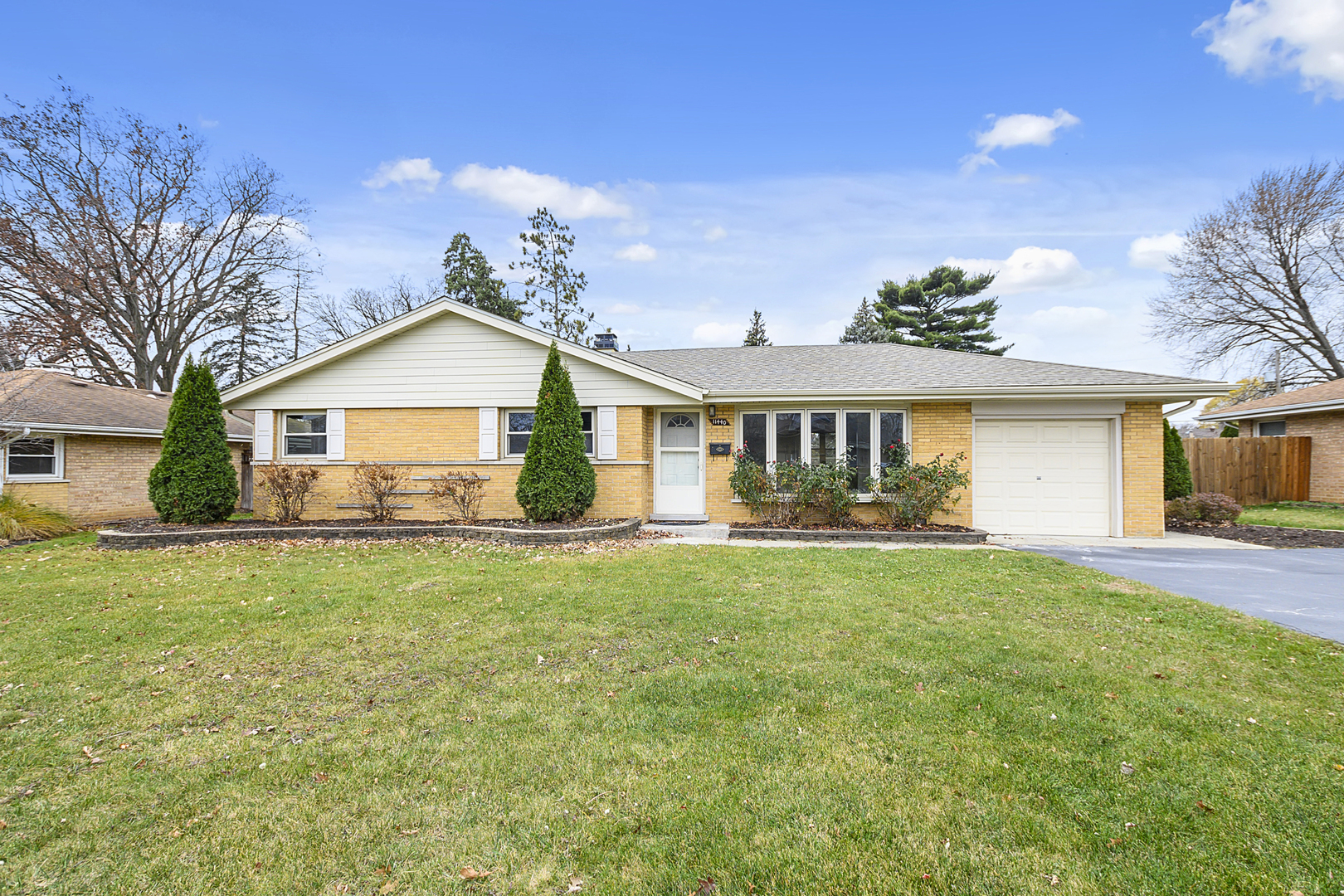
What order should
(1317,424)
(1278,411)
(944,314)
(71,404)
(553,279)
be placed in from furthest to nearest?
1. (944,314)
2. (553,279)
3. (1278,411)
4. (1317,424)
5. (71,404)

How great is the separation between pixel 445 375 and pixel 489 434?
1.59 metres

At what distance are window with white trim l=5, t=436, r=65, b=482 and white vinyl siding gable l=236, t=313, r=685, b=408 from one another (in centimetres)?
534

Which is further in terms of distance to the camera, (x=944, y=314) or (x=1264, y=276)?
(x=944, y=314)

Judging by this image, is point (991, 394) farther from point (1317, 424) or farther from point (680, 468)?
point (1317, 424)

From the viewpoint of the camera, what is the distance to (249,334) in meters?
28.1

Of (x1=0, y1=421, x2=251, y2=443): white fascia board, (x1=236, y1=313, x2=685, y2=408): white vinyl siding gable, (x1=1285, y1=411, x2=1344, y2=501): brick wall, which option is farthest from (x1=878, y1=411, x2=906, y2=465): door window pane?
(x1=0, y1=421, x2=251, y2=443): white fascia board

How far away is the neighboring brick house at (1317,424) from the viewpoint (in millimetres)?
15523

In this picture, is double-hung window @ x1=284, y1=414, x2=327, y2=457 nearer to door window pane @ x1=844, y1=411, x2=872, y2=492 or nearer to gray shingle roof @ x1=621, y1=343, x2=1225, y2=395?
gray shingle roof @ x1=621, y1=343, x2=1225, y2=395

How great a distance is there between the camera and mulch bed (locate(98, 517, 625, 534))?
10391 mm

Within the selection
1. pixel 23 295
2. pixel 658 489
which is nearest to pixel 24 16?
pixel 23 295

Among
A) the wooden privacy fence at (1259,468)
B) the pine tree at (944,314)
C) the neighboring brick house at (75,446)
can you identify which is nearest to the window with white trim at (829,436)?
the wooden privacy fence at (1259,468)

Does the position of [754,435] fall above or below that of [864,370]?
below

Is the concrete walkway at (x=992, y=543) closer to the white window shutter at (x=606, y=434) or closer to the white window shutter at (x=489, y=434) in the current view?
the white window shutter at (x=606, y=434)

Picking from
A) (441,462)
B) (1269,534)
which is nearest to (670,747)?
(441,462)
